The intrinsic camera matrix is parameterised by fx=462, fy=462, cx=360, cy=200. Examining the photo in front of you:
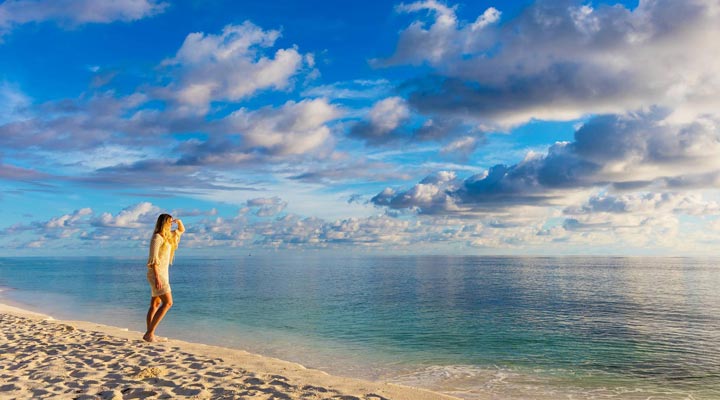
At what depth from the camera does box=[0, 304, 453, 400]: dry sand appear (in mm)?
9289

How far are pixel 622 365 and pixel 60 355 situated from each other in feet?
65.0

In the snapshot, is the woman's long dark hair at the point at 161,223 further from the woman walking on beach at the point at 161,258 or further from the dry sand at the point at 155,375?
the dry sand at the point at 155,375

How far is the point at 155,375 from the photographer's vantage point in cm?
1034

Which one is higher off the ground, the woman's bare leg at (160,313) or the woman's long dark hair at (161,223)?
the woman's long dark hair at (161,223)

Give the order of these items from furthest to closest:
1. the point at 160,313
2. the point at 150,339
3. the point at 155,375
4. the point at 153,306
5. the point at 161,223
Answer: the point at 150,339 → the point at 153,306 → the point at 160,313 → the point at 161,223 → the point at 155,375

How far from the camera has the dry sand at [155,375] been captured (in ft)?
30.5

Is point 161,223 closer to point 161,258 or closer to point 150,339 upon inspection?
point 161,258

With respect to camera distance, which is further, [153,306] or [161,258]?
[153,306]

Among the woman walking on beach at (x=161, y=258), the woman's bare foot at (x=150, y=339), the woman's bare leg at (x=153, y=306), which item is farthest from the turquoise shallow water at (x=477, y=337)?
the woman walking on beach at (x=161, y=258)

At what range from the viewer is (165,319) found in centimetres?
2986

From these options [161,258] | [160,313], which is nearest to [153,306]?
[160,313]

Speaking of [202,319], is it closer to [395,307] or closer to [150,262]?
[395,307]

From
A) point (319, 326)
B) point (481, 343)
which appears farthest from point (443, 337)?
point (319, 326)

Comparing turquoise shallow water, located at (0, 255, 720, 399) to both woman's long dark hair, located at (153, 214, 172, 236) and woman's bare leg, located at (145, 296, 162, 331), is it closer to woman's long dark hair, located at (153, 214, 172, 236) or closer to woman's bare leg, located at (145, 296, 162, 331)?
woman's bare leg, located at (145, 296, 162, 331)
